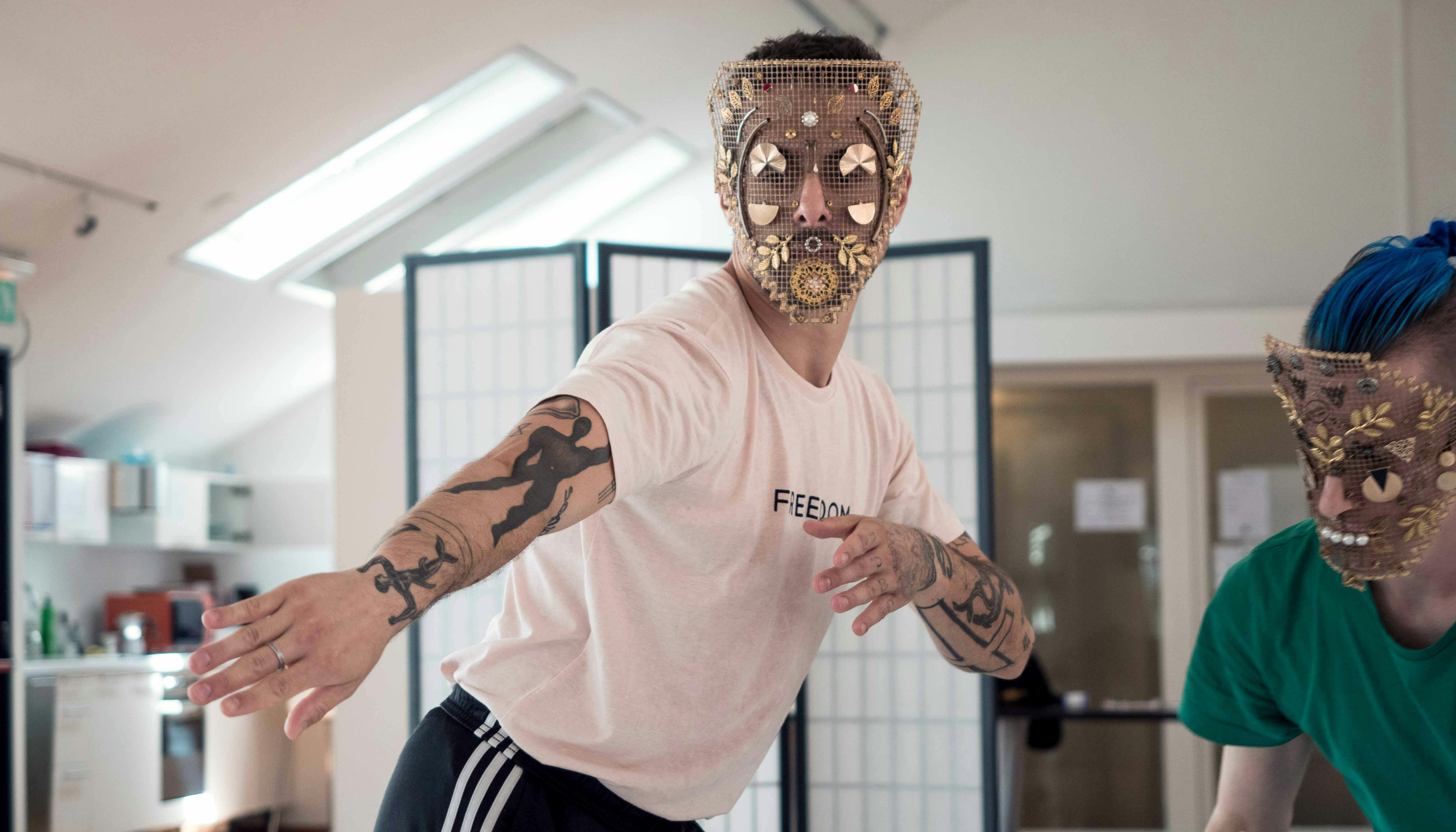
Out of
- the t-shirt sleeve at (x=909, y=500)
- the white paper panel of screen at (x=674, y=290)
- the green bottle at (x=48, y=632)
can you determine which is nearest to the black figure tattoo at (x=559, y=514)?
the t-shirt sleeve at (x=909, y=500)

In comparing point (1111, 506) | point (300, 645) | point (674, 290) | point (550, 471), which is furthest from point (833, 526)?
point (1111, 506)

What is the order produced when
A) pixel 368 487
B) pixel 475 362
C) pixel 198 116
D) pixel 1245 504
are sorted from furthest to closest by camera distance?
pixel 1245 504, pixel 198 116, pixel 368 487, pixel 475 362

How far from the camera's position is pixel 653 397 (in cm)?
95

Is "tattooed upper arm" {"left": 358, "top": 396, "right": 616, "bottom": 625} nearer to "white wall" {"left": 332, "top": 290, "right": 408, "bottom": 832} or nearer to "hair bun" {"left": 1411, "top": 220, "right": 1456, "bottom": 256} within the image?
"hair bun" {"left": 1411, "top": 220, "right": 1456, "bottom": 256}

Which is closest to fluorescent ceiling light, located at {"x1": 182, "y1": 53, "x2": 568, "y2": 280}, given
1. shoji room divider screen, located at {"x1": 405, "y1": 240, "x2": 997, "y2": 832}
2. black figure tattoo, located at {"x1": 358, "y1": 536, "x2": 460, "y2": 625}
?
shoji room divider screen, located at {"x1": 405, "y1": 240, "x2": 997, "y2": 832}

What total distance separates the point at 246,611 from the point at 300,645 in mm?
37

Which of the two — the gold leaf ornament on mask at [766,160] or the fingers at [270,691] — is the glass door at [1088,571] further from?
the fingers at [270,691]

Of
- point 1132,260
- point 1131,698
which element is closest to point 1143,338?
point 1132,260

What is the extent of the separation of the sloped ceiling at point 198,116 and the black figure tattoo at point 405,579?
3348 mm

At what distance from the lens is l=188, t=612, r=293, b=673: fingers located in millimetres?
633

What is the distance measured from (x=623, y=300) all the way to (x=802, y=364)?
2.04m

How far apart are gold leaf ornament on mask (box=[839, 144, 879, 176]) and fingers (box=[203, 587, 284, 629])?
0.78 meters

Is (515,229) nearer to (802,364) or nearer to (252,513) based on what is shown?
(252,513)

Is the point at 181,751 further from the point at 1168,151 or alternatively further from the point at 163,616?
the point at 1168,151
